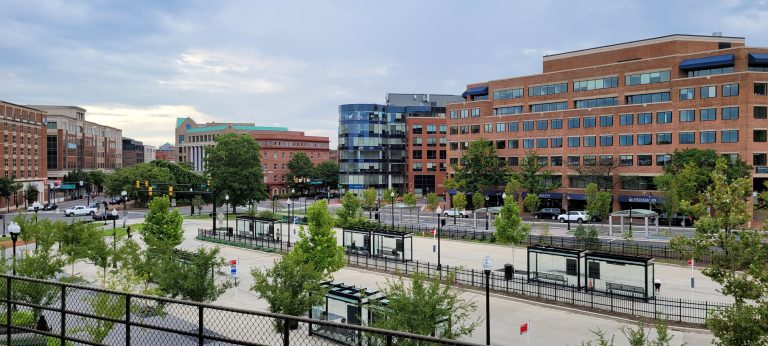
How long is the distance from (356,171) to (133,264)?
9838 centimetres

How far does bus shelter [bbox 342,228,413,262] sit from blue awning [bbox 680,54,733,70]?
47.7 m

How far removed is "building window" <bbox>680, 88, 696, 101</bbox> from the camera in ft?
222

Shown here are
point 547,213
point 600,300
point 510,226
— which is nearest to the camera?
point 600,300

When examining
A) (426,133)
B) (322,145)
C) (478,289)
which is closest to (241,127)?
(322,145)

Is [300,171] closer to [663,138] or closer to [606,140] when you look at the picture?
[606,140]

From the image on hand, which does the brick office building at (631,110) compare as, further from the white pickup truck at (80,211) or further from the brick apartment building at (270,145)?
the white pickup truck at (80,211)

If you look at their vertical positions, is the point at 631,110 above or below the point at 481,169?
above

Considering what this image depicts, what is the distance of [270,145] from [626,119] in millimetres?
86221

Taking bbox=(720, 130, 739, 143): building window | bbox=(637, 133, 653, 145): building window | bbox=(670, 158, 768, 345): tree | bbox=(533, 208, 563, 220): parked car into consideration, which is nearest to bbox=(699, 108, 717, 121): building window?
bbox=(720, 130, 739, 143): building window

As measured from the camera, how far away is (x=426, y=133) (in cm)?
12044

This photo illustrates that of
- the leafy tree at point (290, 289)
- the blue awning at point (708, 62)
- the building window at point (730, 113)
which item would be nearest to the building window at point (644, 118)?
the blue awning at point (708, 62)

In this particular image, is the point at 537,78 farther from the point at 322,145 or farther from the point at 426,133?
the point at 322,145

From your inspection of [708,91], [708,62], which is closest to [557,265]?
[708,91]

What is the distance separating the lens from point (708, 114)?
218 feet
